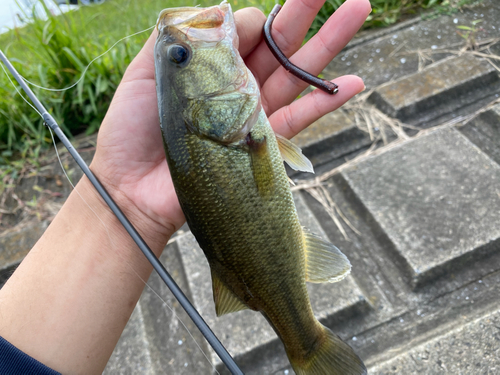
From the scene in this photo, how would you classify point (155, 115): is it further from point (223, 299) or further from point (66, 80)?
point (66, 80)

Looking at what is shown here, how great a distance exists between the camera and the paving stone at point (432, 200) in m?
2.16

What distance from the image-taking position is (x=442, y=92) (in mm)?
2949

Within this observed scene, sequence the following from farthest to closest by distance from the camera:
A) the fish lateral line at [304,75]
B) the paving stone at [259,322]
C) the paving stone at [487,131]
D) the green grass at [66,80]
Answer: the green grass at [66,80]
the paving stone at [487,131]
the paving stone at [259,322]
the fish lateral line at [304,75]

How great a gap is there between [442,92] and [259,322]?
234 centimetres

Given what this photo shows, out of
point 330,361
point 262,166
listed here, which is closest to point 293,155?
point 262,166

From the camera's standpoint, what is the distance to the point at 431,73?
3.10 metres

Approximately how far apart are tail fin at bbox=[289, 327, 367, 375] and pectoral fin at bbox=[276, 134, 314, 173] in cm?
80

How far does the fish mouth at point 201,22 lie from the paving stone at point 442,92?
1.92 m

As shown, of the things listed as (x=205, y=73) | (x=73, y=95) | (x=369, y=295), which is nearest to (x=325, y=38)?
(x=205, y=73)

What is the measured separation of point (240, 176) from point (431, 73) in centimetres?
245

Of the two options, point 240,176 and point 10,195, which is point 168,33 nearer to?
point 240,176

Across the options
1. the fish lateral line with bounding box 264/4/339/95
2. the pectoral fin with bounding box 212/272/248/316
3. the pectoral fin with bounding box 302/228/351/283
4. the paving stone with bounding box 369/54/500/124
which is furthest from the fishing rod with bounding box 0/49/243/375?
the paving stone with bounding box 369/54/500/124

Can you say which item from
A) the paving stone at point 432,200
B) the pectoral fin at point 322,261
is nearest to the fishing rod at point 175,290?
the pectoral fin at point 322,261

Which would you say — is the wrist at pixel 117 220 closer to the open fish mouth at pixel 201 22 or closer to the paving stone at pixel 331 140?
the open fish mouth at pixel 201 22
